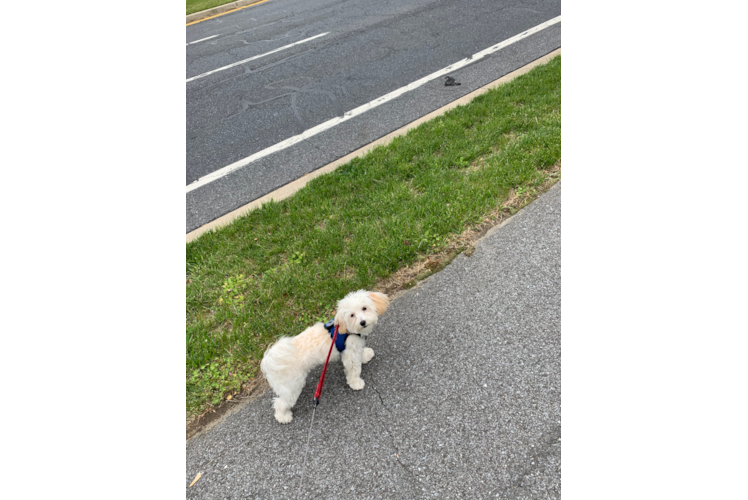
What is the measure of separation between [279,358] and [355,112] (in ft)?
16.1

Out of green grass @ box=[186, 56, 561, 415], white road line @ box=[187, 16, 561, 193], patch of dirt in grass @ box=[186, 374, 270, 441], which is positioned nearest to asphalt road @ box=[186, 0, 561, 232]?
white road line @ box=[187, 16, 561, 193]

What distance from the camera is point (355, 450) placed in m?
2.78

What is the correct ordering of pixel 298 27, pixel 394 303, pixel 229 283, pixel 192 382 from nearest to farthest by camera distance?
pixel 192 382 → pixel 394 303 → pixel 229 283 → pixel 298 27

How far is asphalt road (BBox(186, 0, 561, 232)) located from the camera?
19.8ft

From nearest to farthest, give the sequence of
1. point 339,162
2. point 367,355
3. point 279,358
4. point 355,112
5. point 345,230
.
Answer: point 279,358, point 367,355, point 345,230, point 339,162, point 355,112

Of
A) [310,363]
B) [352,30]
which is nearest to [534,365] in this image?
[310,363]

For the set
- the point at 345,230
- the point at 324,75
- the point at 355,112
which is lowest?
the point at 345,230

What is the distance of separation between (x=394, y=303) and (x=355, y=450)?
1306mm

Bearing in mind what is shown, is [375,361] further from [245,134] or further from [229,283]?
[245,134]

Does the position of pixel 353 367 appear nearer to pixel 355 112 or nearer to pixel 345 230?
pixel 345 230

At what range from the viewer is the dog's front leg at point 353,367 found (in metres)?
→ 3.07

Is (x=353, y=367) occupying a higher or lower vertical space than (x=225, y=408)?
higher

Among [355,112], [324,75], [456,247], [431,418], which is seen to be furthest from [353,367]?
[324,75]

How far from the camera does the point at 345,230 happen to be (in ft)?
14.6
